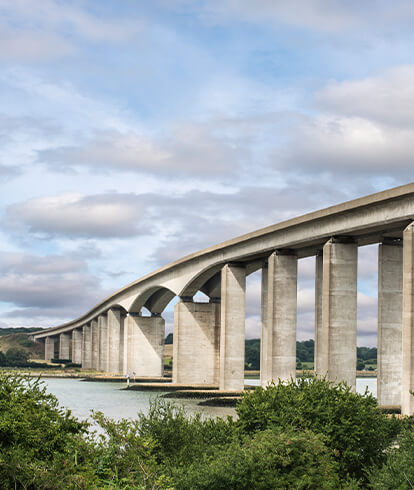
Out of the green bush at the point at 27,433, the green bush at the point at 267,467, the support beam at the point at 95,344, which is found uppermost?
the green bush at the point at 27,433

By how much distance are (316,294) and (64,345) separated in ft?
427

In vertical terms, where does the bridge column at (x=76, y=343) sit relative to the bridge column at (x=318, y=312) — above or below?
below

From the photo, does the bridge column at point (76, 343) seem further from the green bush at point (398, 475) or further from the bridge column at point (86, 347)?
the green bush at point (398, 475)

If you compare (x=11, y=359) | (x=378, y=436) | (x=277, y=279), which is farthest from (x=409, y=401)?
(x=11, y=359)

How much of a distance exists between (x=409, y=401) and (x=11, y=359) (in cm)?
13216

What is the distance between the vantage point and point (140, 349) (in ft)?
346

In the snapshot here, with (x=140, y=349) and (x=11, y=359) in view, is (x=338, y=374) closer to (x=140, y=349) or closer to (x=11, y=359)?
(x=140, y=349)

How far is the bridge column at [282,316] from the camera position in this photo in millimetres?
59500

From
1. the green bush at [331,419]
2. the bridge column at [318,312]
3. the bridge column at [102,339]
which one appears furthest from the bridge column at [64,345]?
the green bush at [331,419]

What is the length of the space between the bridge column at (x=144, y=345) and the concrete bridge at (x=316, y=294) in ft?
59.2

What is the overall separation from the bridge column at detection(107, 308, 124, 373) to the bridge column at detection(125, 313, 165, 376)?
39.8ft

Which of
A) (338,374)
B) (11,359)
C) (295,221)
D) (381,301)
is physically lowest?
(11,359)

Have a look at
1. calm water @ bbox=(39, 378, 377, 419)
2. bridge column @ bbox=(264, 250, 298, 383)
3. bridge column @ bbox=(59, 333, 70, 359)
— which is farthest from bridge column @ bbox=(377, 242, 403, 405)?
bridge column @ bbox=(59, 333, 70, 359)

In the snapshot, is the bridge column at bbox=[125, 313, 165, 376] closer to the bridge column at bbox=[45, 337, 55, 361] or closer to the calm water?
the calm water
